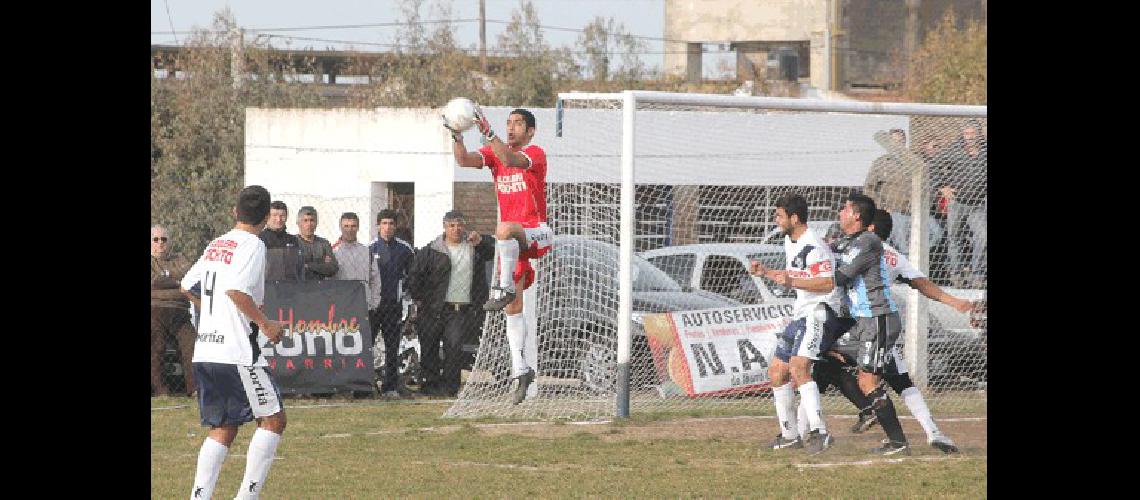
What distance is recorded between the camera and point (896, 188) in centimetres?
1911

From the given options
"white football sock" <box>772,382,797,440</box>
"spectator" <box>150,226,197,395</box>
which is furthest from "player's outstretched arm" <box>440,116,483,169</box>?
"spectator" <box>150,226,197,395</box>

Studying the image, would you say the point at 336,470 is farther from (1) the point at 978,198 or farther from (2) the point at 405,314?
(1) the point at 978,198

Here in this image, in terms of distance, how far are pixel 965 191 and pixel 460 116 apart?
9.06 m

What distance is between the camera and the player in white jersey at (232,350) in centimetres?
960

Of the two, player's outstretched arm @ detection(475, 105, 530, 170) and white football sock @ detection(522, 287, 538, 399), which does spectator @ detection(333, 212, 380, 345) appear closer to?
white football sock @ detection(522, 287, 538, 399)

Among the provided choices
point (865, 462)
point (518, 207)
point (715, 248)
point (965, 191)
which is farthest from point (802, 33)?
point (865, 462)

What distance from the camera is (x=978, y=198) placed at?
742 inches

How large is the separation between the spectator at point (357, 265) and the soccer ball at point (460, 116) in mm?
6496

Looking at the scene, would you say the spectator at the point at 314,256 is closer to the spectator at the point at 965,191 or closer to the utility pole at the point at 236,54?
the spectator at the point at 965,191

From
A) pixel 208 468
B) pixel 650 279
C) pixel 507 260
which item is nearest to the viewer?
pixel 208 468

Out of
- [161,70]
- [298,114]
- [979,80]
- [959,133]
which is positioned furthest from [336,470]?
[161,70]

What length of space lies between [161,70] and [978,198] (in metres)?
29.7

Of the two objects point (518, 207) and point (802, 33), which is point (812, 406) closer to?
point (518, 207)

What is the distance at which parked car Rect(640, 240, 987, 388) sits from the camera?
18156 mm
